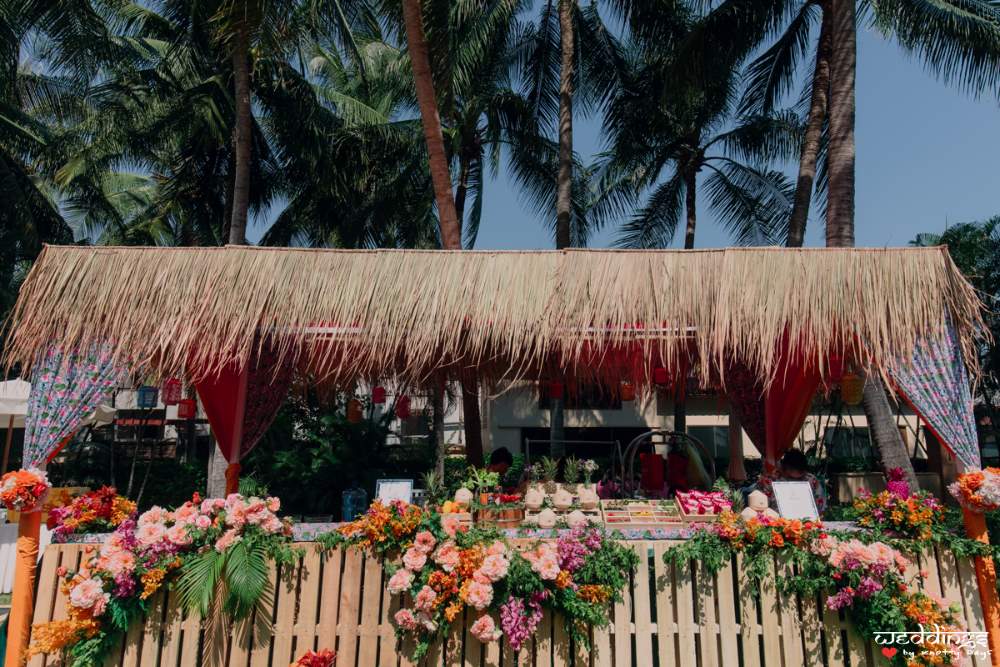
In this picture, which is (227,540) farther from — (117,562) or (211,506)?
(117,562)

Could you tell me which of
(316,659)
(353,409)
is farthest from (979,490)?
(353,409)

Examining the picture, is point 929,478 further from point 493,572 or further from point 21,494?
point 21,494

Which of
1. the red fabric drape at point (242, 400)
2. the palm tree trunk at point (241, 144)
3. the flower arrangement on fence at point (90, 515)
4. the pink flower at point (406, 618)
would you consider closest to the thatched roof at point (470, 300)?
the red fabric drape at point (242, 400)

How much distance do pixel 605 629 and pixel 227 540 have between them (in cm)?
214

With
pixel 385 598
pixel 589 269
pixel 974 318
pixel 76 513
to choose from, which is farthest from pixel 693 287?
pixel 76 513

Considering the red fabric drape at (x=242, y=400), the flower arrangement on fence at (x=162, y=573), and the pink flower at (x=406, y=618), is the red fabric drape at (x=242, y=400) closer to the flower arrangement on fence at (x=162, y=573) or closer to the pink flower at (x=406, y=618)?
the flower arrangement on fence at (x=162, y=573)

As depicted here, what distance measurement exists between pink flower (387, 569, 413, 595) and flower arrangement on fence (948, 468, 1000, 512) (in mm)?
3103

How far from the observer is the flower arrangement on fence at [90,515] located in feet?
12.0

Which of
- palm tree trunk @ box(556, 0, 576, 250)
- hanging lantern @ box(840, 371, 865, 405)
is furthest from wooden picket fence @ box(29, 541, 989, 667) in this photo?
palm tree trunk @ box(556, 0, 576, 250)

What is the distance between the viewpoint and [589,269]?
14.5ft

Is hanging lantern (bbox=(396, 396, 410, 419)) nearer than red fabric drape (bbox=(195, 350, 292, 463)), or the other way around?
red fabric drape (bbox=(195, 350, 292, 463))

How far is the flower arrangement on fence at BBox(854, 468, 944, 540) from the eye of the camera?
3383mm

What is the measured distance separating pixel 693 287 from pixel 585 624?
7.68 ft

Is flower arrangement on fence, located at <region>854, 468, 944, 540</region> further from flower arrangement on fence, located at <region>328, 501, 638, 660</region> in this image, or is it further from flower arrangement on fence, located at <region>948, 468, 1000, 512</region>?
flower arrangement on fence, located at <region>328, 501, 638, 660</region>
